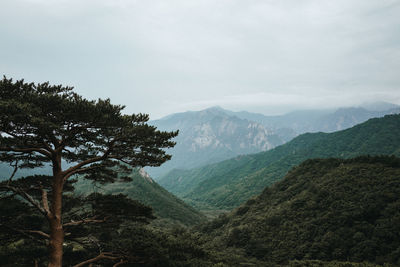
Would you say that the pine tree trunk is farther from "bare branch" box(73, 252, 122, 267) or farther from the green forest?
"bare branch" box(73, 252, 122, 267)

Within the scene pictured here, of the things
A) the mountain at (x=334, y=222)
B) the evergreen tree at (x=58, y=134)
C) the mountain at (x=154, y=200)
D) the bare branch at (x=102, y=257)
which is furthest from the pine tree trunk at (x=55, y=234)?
the mountain at (x=154, y=200)

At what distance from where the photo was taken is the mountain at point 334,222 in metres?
44.3

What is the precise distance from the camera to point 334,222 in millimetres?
53250

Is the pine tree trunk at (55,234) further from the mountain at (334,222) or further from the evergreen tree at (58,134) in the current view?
the mountain at (334,222)

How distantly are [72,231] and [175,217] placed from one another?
4537 inches

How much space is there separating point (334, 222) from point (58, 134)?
59.2 metres

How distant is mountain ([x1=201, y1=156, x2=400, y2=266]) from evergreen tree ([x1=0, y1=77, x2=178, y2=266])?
32432 mm

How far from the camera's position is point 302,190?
3095 inches

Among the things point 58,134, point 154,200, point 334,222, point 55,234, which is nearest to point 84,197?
point 55,234

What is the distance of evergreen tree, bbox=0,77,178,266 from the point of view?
10.9m

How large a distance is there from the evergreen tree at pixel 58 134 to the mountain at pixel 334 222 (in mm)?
32432

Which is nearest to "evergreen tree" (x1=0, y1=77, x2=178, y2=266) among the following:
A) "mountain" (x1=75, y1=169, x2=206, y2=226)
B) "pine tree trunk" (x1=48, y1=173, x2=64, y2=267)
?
"pine tree trunk" (x1=48, y1=173, x2=64, y2=267)

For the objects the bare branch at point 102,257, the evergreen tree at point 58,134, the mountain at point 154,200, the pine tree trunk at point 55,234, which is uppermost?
the evergreen tree at point 58,134

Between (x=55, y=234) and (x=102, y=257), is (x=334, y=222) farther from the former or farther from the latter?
(x=55, y=234)
